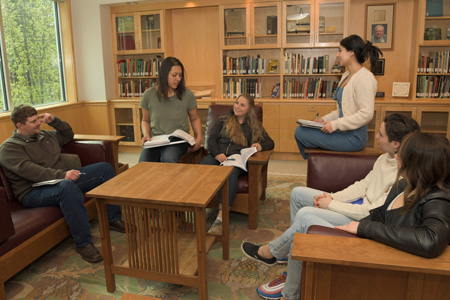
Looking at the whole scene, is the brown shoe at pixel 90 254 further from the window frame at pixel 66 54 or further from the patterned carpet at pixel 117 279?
the window frame at pixel 66 54

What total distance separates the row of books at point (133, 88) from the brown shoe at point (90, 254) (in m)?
3.42

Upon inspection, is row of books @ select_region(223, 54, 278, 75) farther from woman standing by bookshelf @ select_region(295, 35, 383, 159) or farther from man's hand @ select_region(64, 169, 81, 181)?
man's hand @ select_region(64, 169, 81, 181)

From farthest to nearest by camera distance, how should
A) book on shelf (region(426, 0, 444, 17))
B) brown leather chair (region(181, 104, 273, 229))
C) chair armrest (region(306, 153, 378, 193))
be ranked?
book on shelf (region(426, 0, 444, 17)) < brown leather chair (region(181, 104, 273, 229)) < chair armrest (region(306, 153, 378, 193))

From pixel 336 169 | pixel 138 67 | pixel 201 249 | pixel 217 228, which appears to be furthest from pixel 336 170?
pixel 138 67

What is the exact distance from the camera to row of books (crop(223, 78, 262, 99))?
5172 millimetres

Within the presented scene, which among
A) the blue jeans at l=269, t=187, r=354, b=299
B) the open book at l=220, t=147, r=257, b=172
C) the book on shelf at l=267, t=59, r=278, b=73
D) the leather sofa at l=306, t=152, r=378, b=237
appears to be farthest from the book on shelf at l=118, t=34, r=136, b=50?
the blue jeans at l=269, t=187, r=354, b=299

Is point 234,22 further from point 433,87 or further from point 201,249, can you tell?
point 201,249

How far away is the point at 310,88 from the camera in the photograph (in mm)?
4957

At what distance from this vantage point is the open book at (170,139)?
123 inches

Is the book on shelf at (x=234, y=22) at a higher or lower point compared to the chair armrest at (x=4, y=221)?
higher

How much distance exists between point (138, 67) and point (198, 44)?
→ 0.94 m

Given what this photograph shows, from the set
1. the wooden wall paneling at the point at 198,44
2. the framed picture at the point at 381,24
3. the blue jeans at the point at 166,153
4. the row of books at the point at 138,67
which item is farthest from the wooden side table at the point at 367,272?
the row of books at the point at 138,67

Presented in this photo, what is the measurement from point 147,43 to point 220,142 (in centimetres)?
282

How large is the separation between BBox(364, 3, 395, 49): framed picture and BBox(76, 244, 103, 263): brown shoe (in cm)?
413
